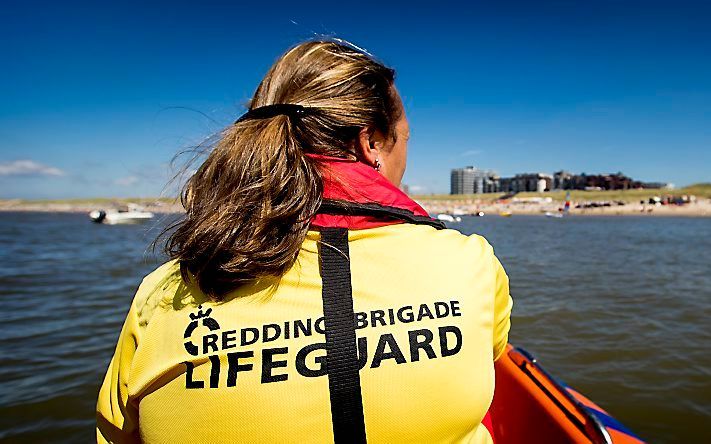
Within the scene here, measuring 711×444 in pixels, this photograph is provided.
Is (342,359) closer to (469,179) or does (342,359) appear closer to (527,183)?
(527,183)

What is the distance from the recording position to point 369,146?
1.39 metres

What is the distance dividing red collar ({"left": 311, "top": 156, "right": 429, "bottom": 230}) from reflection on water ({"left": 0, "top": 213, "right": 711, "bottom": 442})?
0.56 meters

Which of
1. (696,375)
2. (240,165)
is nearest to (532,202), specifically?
(696,375)

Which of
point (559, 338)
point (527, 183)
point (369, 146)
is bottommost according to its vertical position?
point (559, 338)

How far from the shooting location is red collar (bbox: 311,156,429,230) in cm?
112

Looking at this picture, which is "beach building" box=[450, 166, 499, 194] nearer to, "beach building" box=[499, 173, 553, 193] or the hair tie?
"beach building" box=[499, 173, 553, 193]

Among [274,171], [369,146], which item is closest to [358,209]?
[274,171]

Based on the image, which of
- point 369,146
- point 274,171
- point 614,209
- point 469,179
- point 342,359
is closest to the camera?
point 342,359

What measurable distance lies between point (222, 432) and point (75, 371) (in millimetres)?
6056

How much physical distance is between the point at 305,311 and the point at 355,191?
367 mm

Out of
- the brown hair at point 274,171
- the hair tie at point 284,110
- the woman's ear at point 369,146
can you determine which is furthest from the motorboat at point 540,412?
the hair tie at point 284,110

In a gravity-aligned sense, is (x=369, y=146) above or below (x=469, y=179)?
below

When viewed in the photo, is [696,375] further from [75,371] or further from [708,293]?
[75,371]

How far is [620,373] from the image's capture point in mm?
5410
